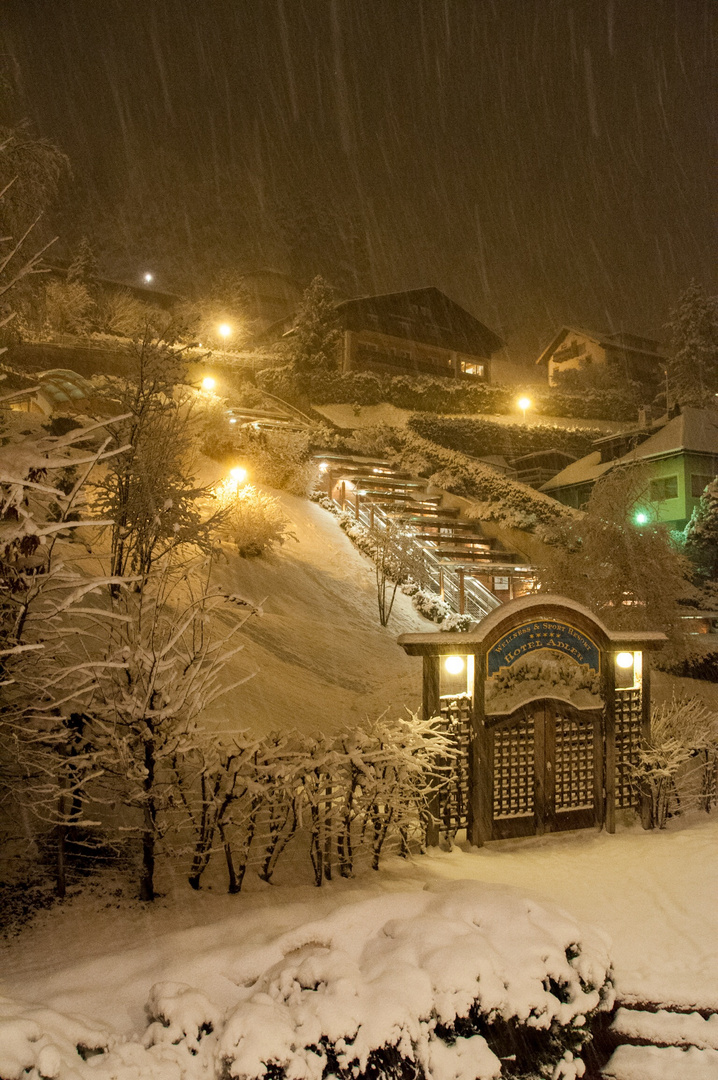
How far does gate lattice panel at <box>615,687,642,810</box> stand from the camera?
8.03 metres

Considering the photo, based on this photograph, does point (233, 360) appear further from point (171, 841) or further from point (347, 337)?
point (171, 841)

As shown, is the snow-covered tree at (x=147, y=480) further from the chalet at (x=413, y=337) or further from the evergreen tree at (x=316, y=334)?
the chalet at (x=413, y=337)

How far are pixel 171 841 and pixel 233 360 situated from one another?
32.7m

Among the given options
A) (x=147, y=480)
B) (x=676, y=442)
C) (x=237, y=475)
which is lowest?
(x=147, y=480)

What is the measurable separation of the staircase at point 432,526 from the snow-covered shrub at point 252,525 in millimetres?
2913

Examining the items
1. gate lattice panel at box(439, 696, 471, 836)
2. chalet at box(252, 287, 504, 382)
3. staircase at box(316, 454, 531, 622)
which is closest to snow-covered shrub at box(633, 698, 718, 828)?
gate lattice panel at box(439, 696, 471, 836)

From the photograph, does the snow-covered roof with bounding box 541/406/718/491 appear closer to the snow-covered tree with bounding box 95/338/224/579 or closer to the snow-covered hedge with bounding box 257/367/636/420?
the snow-covered hedge with bounding box 257/367/636/420

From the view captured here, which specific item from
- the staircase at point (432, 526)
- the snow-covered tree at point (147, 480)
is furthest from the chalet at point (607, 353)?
the snow-covered tree at point (147, 480)

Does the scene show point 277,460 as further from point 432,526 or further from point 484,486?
point 484,486

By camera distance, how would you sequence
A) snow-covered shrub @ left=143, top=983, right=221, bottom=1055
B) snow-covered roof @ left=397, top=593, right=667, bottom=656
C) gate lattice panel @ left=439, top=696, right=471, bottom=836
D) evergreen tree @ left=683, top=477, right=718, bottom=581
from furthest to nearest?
evergreen tree @ left=683, top=477, right=718, bottom=581 → gate lattice panel @ left=439, top=696, right=471, bottom=836 → snow-covered roof @ left=397, top=593, right=667, bottom=656 → snow-covered shrub @ left=143, top=983, right=221, bottom=1055

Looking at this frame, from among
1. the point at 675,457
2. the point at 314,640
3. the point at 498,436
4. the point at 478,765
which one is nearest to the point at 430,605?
the point at 314,640

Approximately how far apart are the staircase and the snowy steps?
11.0 m

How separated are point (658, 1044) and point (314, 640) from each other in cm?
957

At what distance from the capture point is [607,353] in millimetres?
49469
